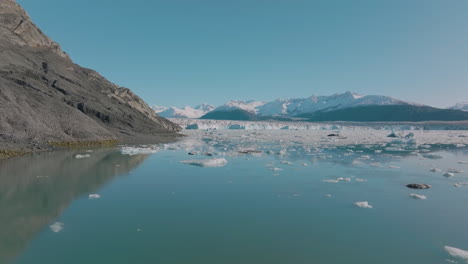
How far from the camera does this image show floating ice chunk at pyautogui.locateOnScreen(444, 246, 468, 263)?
8.05 metres

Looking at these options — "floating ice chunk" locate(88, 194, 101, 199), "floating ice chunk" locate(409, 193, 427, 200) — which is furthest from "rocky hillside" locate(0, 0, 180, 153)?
"floating ice chunk" locate(409, 193, 427, 200)

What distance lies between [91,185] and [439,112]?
194 m

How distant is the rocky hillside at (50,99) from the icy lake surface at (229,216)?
12.9 m

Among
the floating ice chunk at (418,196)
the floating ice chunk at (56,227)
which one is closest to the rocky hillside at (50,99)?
the floating ice chunk at (56,227)

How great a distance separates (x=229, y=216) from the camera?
38.0 ft

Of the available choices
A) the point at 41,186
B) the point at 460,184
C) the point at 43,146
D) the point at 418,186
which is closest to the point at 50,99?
the point at 43,146

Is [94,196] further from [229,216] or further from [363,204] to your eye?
[363,204]

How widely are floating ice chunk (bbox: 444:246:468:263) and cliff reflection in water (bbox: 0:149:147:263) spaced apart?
36.7 feet

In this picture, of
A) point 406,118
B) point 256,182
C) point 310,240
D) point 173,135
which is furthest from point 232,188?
point 406,118

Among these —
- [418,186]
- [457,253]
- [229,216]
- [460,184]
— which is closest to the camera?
[457,253]

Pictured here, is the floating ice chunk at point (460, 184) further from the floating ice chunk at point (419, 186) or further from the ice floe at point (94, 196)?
the ice floe at point (94, 196)

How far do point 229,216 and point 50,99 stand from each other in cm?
3981

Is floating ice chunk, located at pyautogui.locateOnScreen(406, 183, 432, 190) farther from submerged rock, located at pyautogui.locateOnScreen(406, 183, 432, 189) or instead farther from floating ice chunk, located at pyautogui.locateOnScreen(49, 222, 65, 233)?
floating ice chunk, located at pyautogui.locateOnScreen(49, 222, 65, 233)

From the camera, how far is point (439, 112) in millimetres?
171000
